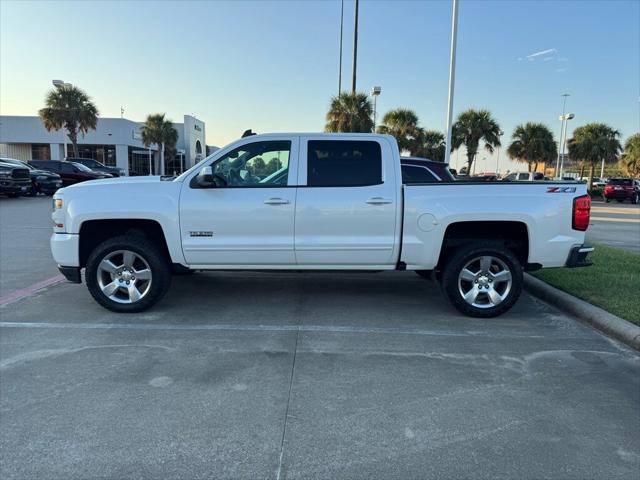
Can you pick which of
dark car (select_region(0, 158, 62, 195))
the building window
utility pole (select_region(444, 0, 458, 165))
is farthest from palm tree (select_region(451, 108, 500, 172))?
the building window

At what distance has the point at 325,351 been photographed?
4.38 m

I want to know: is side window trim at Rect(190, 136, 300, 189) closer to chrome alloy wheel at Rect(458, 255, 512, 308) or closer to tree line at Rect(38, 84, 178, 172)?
chrome alloy wheel at Rect(458, 255, 512, 308)

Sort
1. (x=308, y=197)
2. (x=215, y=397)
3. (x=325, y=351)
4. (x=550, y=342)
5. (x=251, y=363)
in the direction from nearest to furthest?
(x=215, y=397) → (x=251, y=363) → (x=325, y=351) → (x=550, y=342) → (x=308, y=197)

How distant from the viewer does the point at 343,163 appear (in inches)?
210

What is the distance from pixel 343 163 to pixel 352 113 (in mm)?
24042

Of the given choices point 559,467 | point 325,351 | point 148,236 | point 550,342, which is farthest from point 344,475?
point 148,236

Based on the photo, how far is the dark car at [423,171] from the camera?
7.90m

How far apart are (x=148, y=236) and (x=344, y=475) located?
3834 millimetres

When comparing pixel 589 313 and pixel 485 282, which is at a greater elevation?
pixel 485 282

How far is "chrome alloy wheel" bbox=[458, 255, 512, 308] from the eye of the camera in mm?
5340

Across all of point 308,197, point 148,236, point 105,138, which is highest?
point 105,138

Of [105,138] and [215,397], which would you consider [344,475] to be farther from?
[105,138]

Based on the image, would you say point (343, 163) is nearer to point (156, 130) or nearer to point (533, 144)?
point (533, 144)

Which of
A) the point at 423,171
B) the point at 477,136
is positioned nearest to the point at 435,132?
the point at 477,136
